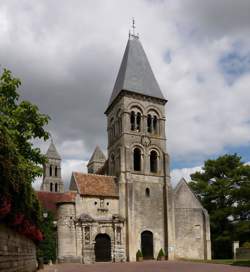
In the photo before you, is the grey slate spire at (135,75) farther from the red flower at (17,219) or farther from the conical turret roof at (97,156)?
the conical turret roof at (97,156)

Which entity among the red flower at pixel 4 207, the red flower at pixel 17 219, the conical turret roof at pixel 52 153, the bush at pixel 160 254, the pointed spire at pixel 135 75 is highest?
the pointed spire at pixel 135 75

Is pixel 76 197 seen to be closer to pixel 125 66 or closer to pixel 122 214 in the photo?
pixel 122 214

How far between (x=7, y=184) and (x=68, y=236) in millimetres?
26185

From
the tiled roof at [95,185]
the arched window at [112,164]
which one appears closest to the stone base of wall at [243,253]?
the tiled roof at [95,185]

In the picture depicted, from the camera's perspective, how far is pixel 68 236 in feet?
117

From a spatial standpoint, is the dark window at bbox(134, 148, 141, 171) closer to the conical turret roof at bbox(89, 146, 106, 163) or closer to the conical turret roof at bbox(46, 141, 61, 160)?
the conical turret roof at bbox(89, 146, 106, 163)

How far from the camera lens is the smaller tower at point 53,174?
8238 centimetres

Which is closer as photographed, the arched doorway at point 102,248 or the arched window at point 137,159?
the arched doorway at point 102,248

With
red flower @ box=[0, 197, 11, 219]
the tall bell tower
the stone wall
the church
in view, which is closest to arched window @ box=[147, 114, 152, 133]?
the tall bell tower

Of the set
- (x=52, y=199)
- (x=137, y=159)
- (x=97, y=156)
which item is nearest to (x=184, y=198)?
(x=137, y=159)

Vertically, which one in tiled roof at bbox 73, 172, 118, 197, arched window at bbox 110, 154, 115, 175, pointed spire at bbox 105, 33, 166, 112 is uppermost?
pointed spire at bbox 105, 33, 166, 112

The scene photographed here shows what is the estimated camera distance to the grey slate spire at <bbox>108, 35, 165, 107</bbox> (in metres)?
43.6

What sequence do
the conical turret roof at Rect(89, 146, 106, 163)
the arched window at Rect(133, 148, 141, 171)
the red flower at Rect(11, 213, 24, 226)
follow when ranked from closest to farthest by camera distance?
the red flower at Rect(11, 213, 24, 226) < the arched window at Rect(133, 148, 141, 171) < the conical turret roof at Rect(89, 146, 106, 163)

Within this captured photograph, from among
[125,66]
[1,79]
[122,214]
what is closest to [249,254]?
[122,214]
